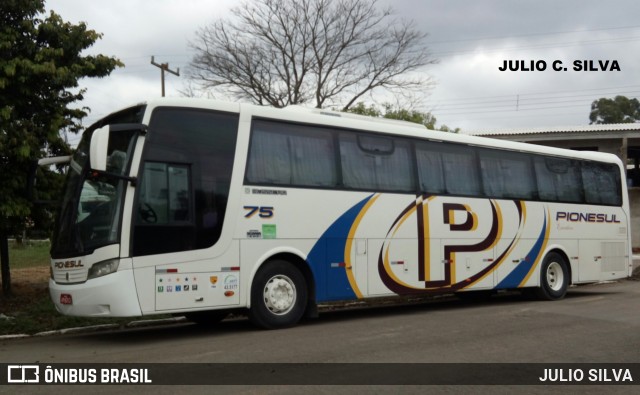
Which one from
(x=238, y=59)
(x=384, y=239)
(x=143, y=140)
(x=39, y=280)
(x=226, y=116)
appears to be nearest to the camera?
(x=143, y=140)

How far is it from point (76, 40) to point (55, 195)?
120 inches

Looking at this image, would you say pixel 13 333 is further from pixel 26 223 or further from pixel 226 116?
pixel 226 116

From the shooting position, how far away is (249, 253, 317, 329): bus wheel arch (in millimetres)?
9844

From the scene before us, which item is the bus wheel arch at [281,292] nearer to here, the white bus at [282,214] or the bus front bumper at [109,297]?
the white bus at [282,214]

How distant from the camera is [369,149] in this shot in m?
11.6

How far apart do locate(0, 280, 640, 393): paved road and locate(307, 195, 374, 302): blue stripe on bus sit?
20.4 inches

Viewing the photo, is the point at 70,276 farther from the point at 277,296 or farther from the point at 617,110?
the point at 617,110

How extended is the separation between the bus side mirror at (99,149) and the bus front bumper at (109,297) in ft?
4.54

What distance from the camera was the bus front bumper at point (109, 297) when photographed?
8.55 m

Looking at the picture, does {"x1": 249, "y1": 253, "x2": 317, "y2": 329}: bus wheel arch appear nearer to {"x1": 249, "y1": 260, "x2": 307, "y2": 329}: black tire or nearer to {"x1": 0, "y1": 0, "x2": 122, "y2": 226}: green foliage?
{"x1": 249, "y1": 260, "x2": 307, "y2": 329}: black tire

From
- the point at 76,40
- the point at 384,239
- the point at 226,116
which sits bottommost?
the point at 384,239

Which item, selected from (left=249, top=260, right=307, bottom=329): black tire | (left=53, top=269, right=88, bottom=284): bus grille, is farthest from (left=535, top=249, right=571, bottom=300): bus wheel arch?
(left=53, top=269, right=88, bottom=284): bus grille

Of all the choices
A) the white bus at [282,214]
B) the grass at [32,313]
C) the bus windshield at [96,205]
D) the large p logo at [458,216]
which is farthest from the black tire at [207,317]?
the large p logo at [458,216]

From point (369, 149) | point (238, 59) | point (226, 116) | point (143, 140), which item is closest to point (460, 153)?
point (369, 149)
